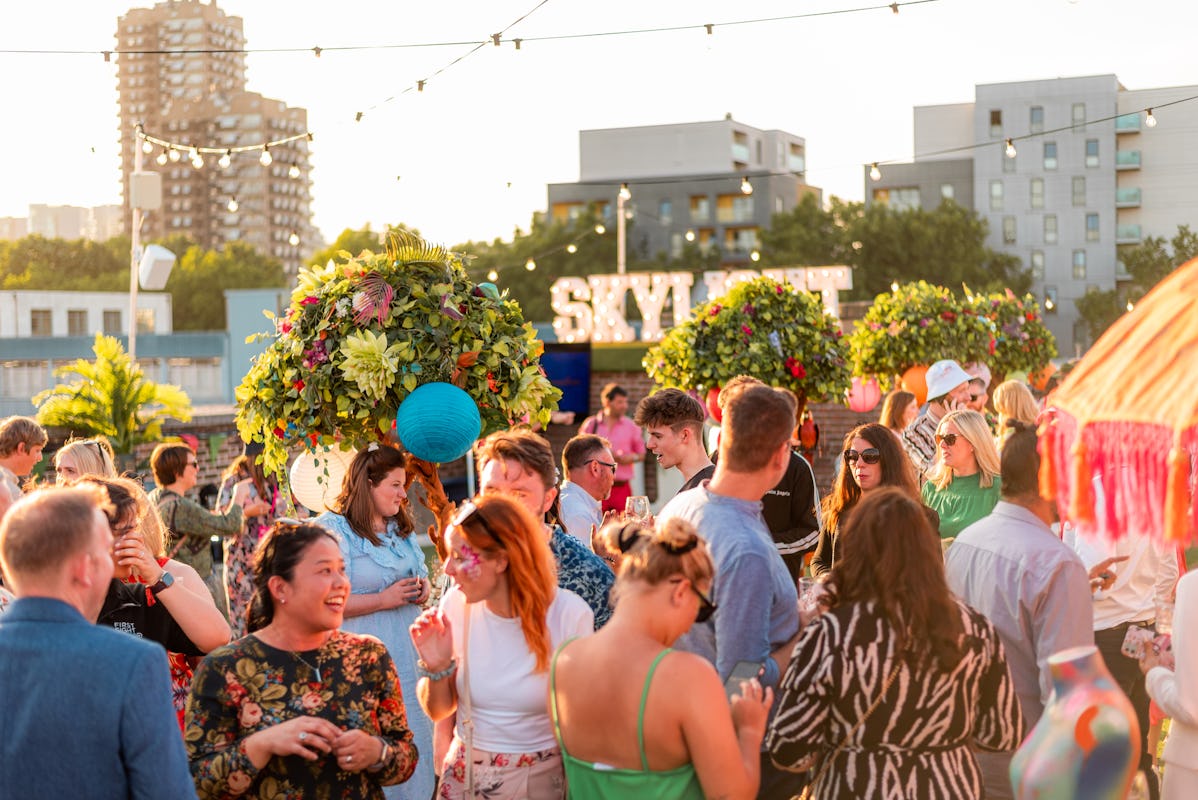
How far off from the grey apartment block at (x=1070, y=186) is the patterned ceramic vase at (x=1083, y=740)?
6989cm

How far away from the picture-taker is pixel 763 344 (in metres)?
10.2

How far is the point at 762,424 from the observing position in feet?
11.5

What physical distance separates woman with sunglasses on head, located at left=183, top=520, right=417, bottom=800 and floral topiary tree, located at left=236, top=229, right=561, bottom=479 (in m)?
1.64

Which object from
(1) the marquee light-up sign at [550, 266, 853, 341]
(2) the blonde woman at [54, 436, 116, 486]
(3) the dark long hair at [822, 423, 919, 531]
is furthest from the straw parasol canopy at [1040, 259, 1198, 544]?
(1) the marquee light-up sign at [550, 266, 853, 341]

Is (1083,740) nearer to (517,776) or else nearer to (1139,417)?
(1139,417)

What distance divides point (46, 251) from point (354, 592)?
9673 cm

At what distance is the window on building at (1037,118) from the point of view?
2709 inches

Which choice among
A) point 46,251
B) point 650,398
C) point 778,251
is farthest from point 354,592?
point 46,251

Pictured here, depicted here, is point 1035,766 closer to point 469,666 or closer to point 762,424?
point 762,424

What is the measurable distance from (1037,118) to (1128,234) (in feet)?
26.6

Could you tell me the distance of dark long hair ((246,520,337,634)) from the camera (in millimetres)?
3424

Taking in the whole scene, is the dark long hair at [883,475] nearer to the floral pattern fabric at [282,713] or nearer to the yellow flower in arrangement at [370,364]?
the yellow flower in arrangement at [370,364]

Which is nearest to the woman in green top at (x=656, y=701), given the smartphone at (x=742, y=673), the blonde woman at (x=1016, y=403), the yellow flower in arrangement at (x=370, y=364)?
the smartphone at (x=742, y=673)

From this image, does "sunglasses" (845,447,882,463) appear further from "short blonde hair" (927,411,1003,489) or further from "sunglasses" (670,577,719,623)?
"sunglasses" (670,577,719,623)
